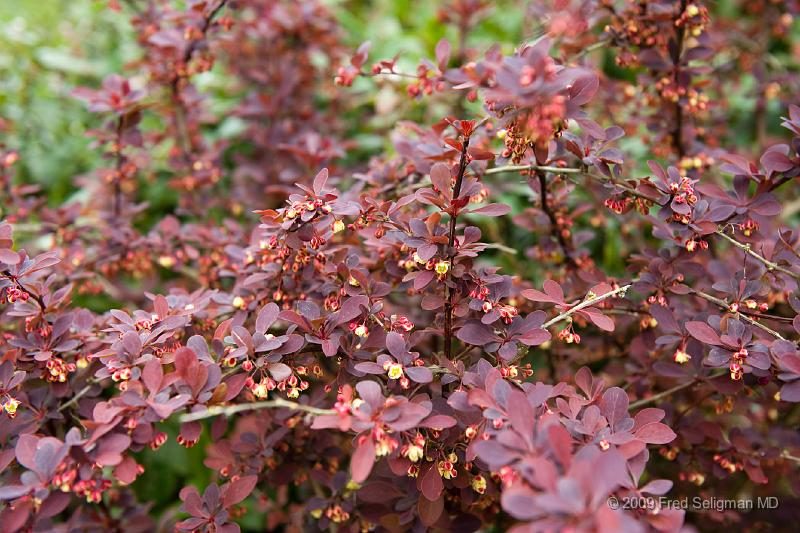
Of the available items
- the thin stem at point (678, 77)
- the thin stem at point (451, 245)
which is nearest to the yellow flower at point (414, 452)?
the thin stem at point (451, 245)

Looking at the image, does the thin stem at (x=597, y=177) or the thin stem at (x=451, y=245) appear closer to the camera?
the thin stem at (x=451, y=245)

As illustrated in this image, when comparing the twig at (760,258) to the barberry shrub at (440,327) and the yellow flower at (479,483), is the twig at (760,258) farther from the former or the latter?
the yellow flower at (479,483)

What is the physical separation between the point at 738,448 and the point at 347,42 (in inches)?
88.2

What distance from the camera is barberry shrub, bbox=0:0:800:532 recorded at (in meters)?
1.01

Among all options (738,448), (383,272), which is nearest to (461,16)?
(383,272)

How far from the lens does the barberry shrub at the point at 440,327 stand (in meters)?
1.01

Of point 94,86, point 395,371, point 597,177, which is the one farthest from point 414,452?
point 94,86

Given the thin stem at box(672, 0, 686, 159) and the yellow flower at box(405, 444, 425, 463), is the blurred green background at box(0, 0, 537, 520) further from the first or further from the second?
the yellow flower at box(405, 444, 425, 463)

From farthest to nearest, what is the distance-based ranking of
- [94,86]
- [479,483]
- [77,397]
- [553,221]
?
[94,86], [553,221], [77,397], [479,483]

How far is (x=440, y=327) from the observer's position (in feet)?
4.29

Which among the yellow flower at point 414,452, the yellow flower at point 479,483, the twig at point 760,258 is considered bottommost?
→ the yellow flower at point 479,483

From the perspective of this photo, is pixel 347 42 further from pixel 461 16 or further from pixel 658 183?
pixel 658 183

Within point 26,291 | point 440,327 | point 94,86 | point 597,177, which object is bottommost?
point 94,86

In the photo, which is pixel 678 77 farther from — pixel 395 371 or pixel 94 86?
pixel 94 86
